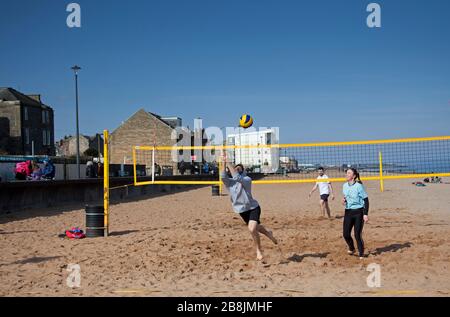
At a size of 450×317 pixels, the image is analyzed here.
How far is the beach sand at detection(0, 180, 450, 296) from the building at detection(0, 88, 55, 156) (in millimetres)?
36956

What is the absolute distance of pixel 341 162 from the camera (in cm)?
1405

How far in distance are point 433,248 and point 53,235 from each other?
765cm

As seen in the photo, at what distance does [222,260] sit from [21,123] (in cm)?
4465

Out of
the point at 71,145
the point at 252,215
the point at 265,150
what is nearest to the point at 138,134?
the point at 71,145

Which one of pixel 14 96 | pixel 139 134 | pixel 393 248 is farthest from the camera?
pixel 139 134

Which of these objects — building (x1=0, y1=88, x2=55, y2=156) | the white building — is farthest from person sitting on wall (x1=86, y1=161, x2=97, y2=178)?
building (x1=0, y1=88, x2=55, y2=156)

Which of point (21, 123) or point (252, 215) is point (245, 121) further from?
point (21, 123)

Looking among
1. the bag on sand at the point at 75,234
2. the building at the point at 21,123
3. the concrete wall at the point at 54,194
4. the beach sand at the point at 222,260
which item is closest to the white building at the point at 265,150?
the beach sand at the point at 222,260

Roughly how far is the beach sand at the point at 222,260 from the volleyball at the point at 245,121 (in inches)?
94.6

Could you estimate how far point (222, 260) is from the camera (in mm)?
7359

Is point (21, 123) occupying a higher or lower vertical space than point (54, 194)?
higher

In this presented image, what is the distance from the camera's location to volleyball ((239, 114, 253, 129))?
1035 centimetres

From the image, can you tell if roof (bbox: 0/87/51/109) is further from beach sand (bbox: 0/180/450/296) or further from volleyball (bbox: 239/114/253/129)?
volleyball (bbox: 239/114/253/129)
